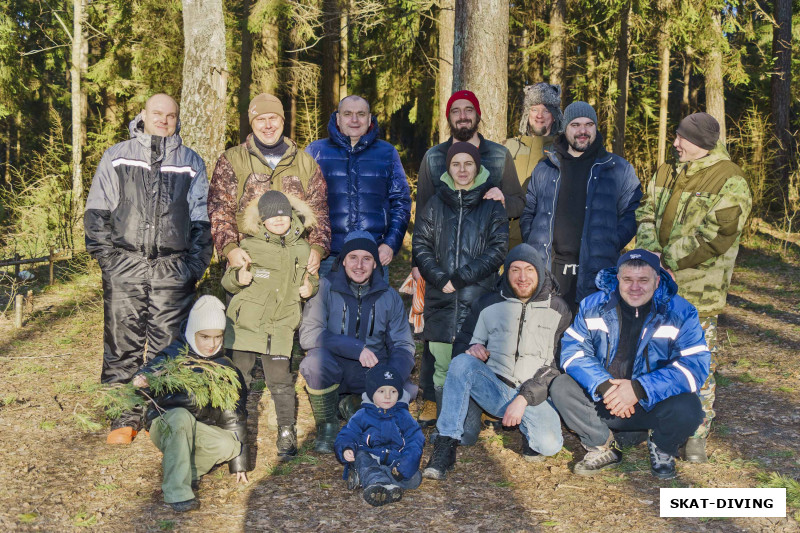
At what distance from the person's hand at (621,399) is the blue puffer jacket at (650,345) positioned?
0.25ft

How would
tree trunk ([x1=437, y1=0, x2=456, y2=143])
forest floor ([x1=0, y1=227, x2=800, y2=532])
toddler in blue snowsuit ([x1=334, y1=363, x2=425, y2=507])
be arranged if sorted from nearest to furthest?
forest floor ([x1=0, y1=227, x2=800, y2=532])
toddler in blue snowsuit ([x1=334, y1=363, x2=425, y2=507])
tree trunk ([x1=437, y1=0, x2=456, y2=143])

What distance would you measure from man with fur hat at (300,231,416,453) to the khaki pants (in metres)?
0.88

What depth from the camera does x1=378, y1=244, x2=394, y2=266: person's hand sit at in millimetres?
5438

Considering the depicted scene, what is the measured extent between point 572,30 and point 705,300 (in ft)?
39.6

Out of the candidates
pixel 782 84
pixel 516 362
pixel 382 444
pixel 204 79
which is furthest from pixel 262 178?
pixel 782 84

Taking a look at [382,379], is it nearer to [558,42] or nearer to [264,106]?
[264,106]

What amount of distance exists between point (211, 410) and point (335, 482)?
90 centimetres

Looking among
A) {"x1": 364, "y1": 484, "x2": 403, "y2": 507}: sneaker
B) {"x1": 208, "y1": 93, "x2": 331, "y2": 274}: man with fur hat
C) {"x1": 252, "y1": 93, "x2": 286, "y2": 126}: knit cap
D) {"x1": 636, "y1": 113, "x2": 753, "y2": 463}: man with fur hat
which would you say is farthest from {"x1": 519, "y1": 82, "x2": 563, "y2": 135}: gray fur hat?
{"x1": 364, "y1": 484, "x2": 403, "y2": 507}: sneaker

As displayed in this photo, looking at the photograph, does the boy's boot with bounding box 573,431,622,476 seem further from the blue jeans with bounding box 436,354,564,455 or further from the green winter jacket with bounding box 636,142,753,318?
the green winter jacket with bounding box 636,142,753,318

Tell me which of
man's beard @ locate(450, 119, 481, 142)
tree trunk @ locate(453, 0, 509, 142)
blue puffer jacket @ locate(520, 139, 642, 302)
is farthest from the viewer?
tree trunk @ locate(453, 0, 509, 142)

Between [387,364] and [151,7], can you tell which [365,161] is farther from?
[151,7]

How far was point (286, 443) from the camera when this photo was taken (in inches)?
194

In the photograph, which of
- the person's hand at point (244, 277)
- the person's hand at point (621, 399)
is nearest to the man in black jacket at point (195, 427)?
the person's hand at point (244, 277)

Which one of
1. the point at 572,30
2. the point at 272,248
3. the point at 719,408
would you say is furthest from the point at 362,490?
the point at 572,30
